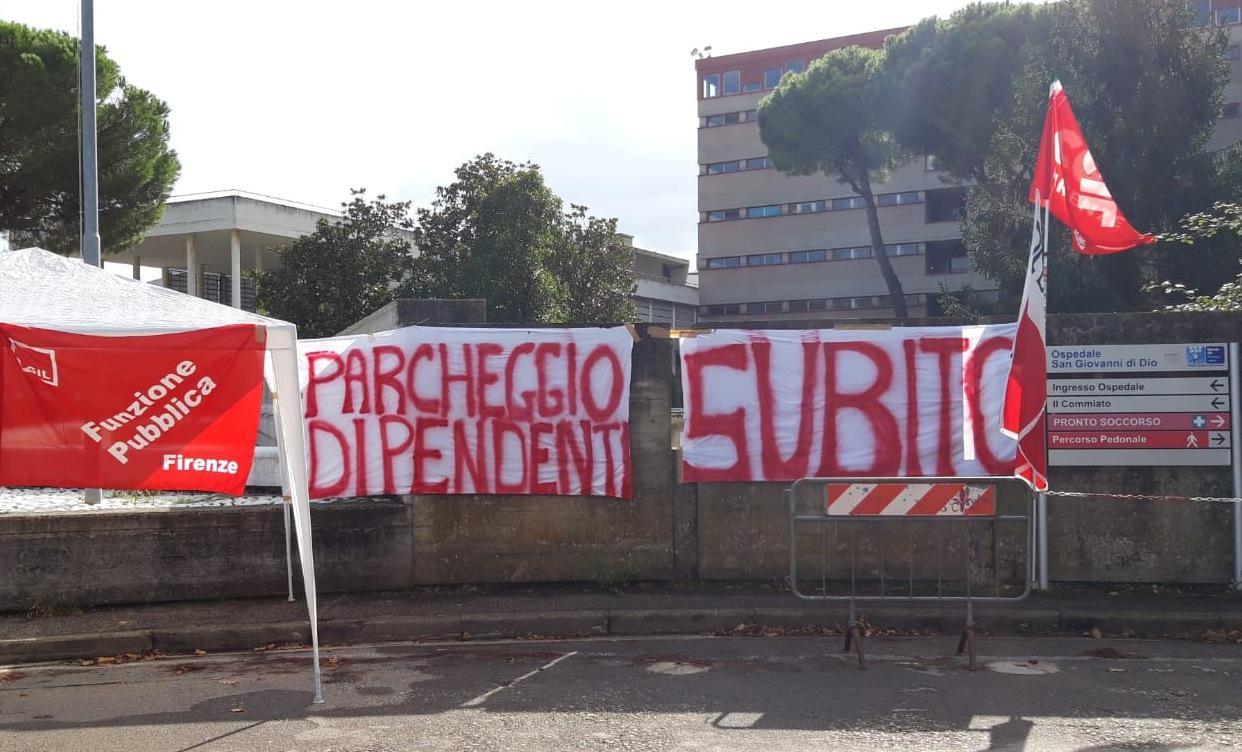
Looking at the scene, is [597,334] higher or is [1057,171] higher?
[1057,171]

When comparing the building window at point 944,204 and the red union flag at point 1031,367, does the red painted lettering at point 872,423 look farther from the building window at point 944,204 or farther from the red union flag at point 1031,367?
the building window at point 944,204

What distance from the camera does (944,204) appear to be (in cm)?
5291

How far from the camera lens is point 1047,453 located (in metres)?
8.70

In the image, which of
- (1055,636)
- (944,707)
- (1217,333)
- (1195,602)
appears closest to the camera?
(944,707)

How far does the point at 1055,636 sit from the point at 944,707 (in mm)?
2425

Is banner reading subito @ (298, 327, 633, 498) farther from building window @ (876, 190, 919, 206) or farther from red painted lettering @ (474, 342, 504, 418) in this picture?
building window @ (876, 190, 919, 206)

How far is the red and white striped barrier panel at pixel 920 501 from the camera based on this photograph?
6.70m

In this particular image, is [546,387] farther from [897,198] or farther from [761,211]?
[761,211]

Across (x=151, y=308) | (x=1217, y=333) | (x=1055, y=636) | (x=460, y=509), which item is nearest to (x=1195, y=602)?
(x=1055, y=636)

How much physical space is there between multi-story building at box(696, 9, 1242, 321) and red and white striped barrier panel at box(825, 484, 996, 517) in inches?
1847

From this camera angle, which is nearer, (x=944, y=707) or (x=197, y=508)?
(x=944, y=707)

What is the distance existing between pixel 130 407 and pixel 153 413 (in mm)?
138

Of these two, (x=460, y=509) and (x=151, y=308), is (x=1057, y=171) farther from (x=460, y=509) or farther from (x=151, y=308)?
(x=151, y=308)

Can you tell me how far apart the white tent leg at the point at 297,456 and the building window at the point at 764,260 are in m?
53.6
